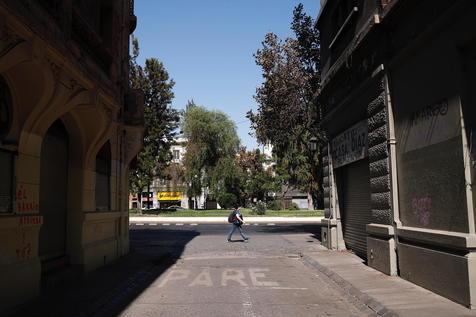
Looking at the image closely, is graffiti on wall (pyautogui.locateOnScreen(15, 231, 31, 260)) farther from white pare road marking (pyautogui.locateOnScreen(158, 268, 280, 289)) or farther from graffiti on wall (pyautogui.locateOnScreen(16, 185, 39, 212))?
white pare road marking (pyautogui.locateOnScreen(158, 268, 280, 289))

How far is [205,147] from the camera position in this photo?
2149 inches

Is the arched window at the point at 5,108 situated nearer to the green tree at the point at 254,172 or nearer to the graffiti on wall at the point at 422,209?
the graffiti on wall at the point at 422,209

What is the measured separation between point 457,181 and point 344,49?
23.4ft

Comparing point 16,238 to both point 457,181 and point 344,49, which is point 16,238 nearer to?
point 457,181

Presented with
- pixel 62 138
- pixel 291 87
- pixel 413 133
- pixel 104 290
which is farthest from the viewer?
pixel 291 87

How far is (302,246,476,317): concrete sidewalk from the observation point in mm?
7043

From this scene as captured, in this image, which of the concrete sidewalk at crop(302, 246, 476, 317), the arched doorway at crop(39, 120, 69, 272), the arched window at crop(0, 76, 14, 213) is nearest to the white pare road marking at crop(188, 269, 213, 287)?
the concrete sidewalk at crop(302, 246, 476, 317)

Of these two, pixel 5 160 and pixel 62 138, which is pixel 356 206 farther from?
pixel 5 160

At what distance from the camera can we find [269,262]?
47.4 feet

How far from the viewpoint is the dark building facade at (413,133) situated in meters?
7.39

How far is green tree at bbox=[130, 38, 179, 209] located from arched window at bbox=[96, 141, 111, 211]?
33.4 m

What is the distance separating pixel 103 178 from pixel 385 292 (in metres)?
7.75

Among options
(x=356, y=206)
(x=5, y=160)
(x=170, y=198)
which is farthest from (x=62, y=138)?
(x=170, y=198)

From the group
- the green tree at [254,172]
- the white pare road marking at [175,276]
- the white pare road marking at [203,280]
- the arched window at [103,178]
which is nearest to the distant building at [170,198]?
the green tree at [254,172]
